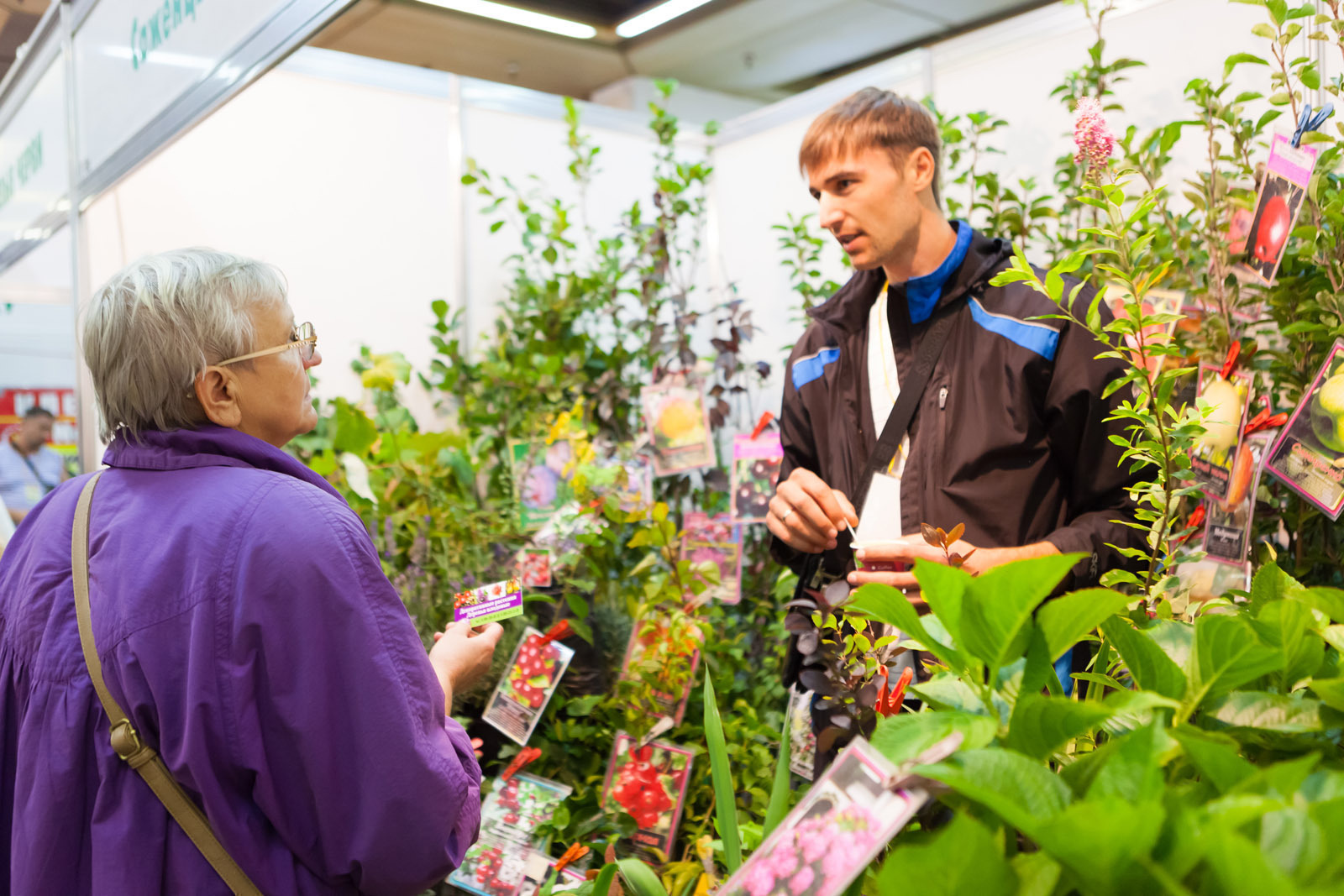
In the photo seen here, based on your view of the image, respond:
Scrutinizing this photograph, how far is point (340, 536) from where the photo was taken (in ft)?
3.36

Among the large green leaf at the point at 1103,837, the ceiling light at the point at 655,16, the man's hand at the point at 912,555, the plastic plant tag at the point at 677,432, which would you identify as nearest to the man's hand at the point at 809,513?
the man's hand at the point at 912,555

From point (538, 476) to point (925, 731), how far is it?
6.30ft

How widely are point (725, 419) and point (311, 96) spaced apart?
5.12 feet

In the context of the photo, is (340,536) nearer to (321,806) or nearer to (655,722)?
(321,806)

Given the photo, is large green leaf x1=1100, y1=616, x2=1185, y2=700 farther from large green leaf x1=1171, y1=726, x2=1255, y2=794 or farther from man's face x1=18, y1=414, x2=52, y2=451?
man's face x1=18, y1=414, x2=52, y2=451

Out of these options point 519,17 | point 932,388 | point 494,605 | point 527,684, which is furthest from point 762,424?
point 519,17

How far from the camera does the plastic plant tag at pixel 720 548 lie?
2.47m

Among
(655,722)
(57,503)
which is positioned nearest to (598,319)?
(655,722)

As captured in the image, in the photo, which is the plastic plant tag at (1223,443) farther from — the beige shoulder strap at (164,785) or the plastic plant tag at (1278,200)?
the beige shoulder strap at (164,785)

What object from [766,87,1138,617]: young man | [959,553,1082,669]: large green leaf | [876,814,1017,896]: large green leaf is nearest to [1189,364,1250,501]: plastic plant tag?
[766,87,1138,617]: young man

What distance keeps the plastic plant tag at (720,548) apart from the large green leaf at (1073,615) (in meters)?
1.92

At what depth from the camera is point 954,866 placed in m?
0.42

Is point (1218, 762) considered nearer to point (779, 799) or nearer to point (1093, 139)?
point (779, 799)

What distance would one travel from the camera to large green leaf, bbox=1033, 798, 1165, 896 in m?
0.39
